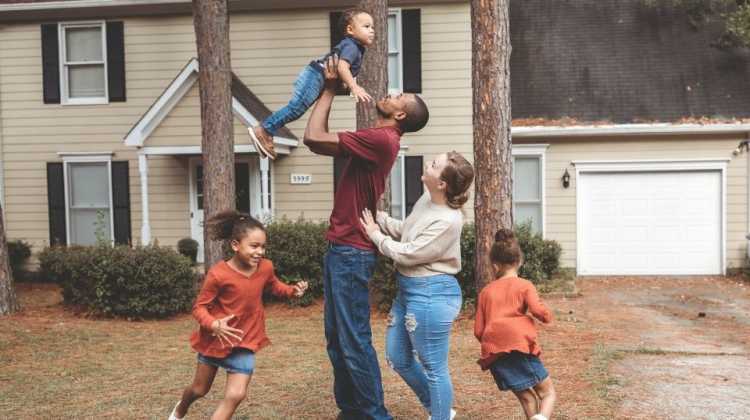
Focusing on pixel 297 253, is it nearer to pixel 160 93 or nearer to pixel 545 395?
pixel 160 93

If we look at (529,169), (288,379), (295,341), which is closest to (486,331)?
(288,379)

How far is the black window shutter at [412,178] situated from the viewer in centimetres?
1467

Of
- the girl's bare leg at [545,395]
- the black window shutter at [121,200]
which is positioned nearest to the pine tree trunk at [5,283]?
the black window shutter at [121,200]

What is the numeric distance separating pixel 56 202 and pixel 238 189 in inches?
157

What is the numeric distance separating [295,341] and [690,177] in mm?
10244

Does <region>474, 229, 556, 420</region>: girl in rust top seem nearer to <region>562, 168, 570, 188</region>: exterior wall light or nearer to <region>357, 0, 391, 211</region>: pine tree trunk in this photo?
<region>357, 0, 391, 211</region>: pine tree trunk

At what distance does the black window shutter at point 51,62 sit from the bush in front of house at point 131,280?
227 inches

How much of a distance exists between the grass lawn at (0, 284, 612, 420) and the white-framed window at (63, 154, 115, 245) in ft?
16.9

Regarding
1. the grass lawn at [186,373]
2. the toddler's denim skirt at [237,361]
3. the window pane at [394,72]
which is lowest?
the grass lawn at [186,373]

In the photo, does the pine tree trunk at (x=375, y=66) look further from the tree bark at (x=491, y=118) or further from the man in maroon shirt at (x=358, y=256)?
the man in maroon shirt at (x=358, y=256)

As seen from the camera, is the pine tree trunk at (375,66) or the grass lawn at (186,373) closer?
the grass lawn at (186,373)

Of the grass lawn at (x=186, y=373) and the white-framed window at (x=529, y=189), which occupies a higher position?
the white-framed window at (x=529, y=189)

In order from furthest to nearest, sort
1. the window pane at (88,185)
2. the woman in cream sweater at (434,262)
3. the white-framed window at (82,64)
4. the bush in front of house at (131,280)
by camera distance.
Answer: the window pane at (88,185) < the white-framed window at (82,64) < the bush in front of house at (131,280) < the woman in cream sweater at (434,262)

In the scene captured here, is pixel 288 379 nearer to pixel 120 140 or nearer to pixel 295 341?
pixel 295 341
